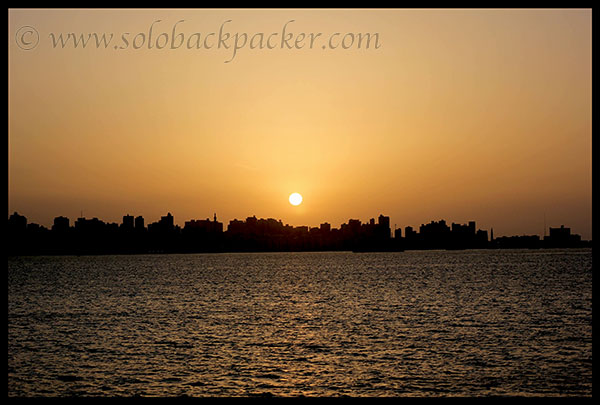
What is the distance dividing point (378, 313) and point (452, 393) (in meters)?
36.7

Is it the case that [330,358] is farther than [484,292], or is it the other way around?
[484,292]

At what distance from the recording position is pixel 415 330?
5262 cm

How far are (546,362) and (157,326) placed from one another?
3151 cm

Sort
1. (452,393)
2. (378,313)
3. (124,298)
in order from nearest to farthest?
(452,393)
(378,313)
(124,298)

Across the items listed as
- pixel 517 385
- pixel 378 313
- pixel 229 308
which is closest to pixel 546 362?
pixel 517 385

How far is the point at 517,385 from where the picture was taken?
3150 centimetres
